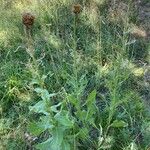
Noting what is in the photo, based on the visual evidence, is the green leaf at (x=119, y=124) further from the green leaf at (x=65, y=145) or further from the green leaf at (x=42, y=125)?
the green leaf at (x=42, y=125)

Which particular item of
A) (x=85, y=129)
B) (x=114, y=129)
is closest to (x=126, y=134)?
(x=114, y=129)

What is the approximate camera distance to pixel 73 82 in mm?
3348

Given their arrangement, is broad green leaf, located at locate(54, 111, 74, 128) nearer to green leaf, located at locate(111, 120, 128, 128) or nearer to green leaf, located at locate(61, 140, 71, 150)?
green leaf, located at locate(61, 140, 71, 150)

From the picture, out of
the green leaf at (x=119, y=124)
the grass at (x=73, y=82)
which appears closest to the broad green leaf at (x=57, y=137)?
the grass at (x=73, y=82)

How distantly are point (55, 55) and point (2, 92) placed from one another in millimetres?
786

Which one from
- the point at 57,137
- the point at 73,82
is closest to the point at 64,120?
the point at 57,137

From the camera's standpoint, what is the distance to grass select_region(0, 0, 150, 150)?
3.17m

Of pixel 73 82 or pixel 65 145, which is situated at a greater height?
pixel 73 82

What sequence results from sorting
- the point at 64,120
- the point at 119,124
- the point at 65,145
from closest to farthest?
the point at 64,120 < the point at 65,145 < the point at 119,124

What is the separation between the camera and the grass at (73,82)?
317 cm

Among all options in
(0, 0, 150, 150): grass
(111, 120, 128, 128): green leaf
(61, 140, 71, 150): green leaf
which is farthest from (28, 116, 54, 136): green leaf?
(111, 120, 128, 128): green leaf

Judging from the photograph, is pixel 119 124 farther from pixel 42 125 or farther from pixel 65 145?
pixel 42 125

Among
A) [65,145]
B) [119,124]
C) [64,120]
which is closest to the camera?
[64,120]

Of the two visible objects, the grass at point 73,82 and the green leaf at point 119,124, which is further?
the green leaf at point 119,124
